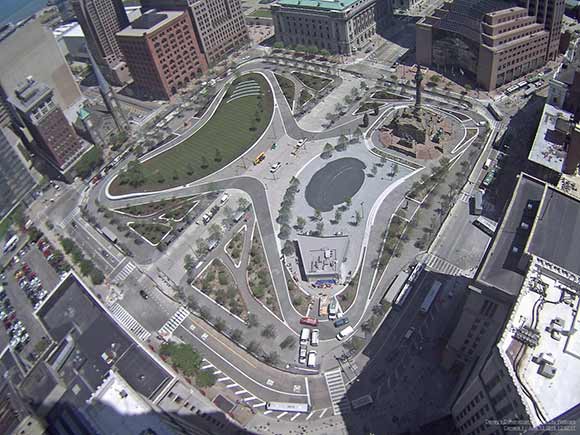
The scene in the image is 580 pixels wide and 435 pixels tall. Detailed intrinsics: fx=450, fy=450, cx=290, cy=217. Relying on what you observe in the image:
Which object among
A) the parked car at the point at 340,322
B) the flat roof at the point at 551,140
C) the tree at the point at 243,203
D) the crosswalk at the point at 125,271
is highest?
the flat roof at the point at 551,140

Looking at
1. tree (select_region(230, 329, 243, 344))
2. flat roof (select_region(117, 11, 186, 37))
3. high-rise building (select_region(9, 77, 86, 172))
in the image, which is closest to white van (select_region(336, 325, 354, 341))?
tree (select_region(230, 329, 243, 344))

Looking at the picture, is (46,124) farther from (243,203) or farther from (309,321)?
(309,321)

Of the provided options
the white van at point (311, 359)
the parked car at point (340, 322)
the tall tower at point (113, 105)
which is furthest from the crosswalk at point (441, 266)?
the tall tower at point (113, 105)

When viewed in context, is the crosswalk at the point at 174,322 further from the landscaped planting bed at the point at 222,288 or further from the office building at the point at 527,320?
the office building at the point at 527,320

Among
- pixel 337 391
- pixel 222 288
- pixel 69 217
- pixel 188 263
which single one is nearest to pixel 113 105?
pixel 69 217

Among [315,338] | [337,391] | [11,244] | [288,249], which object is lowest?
[337,391]
